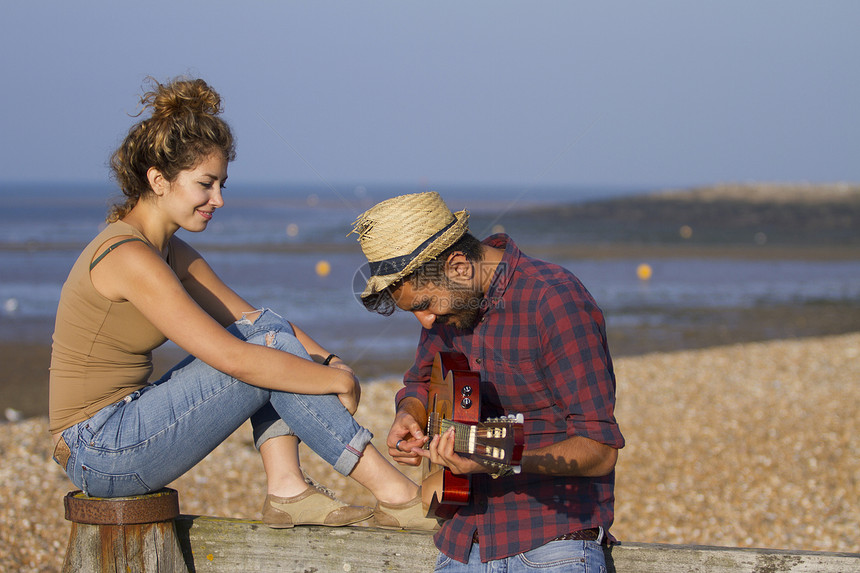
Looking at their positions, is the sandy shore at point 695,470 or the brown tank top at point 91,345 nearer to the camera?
the brown tank top at point 91,345

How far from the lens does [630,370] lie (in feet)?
32.0

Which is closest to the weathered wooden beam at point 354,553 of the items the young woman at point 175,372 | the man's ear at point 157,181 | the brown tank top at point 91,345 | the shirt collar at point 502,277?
the young woman at point 175,372

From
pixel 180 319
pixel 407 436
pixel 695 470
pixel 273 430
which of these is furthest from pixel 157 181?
pixel 695 470

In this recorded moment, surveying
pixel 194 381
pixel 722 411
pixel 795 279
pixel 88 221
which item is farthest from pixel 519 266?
pixel 88 221

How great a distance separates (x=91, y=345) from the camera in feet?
9.91

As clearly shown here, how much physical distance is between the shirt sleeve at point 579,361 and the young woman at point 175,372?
0.84 m

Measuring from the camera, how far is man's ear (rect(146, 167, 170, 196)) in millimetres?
3109

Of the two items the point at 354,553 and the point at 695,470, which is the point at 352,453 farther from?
the point at 695,470

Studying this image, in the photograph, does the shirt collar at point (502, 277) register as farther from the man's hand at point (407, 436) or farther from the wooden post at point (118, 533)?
the wooden post at point (118, 533)

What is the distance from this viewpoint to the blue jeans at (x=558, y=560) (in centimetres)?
266

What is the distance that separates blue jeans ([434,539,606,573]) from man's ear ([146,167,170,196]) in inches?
71.9

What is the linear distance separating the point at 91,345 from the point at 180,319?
382 millimetres

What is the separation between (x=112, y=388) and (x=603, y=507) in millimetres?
1820

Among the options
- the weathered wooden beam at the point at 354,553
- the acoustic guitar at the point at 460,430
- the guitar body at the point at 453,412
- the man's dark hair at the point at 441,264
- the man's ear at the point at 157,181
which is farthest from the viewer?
the man's ear at the point at 157,181
